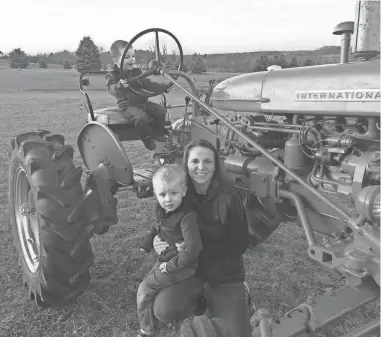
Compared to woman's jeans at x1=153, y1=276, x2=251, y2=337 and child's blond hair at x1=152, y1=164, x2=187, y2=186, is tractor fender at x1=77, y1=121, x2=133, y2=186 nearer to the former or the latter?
child's blond hair at x1=152, y1=164, x2=187, y2=186

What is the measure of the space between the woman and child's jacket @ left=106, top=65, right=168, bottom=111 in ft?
3.96

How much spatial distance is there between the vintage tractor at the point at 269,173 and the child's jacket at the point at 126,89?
0.36ft

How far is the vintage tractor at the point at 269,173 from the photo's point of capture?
70.2 inches

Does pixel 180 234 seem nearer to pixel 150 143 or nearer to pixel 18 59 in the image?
pixel 150 143

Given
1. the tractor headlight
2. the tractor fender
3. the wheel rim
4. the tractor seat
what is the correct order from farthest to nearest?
the tractor seat
the wheel rim
the tractor fender
the tractor headlight

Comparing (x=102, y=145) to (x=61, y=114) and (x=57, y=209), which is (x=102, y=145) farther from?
(x=61, y=114)

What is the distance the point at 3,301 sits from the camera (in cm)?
279

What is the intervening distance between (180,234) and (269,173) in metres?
0.71

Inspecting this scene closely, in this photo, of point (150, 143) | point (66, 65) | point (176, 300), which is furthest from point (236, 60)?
point (66, 65)

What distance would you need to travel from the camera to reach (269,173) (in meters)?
2.53

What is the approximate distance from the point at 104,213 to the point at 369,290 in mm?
1602

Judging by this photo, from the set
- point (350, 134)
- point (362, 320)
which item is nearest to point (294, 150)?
point (350, 134)

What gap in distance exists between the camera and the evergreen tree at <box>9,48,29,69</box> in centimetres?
4519

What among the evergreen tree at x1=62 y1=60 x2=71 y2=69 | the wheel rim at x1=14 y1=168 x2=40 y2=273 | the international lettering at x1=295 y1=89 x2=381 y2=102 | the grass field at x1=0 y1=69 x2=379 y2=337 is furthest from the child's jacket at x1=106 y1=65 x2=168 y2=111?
the evergreen tree at x1=62 y1=60 x2=71 y2=69
